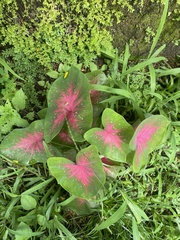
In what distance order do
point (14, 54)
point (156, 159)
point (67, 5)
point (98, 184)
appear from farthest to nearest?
point (156, 159)
point (14, 54)
point (67, 5)
point (98, 184)

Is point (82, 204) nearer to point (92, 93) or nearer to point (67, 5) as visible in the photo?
point (92, 93)

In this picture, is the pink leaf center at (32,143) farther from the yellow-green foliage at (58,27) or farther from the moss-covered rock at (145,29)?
the moss-covered rock at (145,29)

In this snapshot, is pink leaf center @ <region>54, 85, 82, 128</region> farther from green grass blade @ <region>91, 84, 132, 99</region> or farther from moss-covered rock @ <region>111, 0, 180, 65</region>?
moss-covered rock @ <region>111, 0, 180, 65</region>

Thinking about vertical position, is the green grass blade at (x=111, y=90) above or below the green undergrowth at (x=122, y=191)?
above

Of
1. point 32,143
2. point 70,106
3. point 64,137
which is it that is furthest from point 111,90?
point 32,143

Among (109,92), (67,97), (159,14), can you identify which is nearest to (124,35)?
(159,14)

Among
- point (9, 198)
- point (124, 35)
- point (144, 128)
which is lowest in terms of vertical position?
point (9, 198)

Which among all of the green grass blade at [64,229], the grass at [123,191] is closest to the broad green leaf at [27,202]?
the grass at [123,191]
